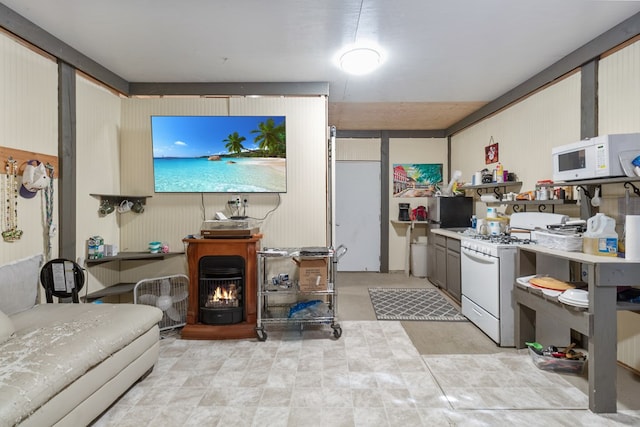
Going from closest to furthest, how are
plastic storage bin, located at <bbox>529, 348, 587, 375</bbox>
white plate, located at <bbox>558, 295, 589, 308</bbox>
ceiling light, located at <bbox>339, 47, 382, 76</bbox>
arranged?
white plate, located at <bbox>558, 295, 589, 308</bbox> → plastic storage bin, located at <bbox>529, 348, 587, 375</bbox> → ceiling light, located at <bbox>339, 47, 382, 76</bbox>

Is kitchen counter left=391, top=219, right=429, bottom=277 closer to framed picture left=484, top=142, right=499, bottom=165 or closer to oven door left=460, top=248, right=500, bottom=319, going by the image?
framed picture left=484, top=142, right=499, bottom=165

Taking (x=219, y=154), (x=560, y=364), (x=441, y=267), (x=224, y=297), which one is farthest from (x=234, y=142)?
(x=560, y=364)

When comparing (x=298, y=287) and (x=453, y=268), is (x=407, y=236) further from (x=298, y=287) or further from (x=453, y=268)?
(x=298, y=287)

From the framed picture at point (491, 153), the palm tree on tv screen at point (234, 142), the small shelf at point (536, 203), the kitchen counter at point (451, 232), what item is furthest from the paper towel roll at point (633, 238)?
the palm tree on tv screen at point (234, 142)

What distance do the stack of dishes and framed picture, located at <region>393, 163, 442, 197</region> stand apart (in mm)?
3364

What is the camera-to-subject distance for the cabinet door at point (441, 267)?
407 centimetres

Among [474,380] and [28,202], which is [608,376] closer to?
[474,380]

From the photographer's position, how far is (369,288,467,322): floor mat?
3.25m

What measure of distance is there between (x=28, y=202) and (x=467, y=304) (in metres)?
4.10

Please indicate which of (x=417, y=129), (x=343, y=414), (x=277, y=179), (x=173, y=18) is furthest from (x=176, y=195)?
(x=417, y=129)

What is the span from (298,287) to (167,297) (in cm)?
127

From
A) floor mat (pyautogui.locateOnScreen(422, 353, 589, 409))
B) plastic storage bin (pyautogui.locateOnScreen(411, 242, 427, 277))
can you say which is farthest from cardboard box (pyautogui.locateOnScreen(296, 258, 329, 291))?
plastic storage bin (pyautogui.locateOnScreen(411, 242, 427, 277))

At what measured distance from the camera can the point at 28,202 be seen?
2.23 m

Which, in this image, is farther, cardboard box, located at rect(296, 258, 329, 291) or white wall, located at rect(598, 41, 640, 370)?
cardboard box, located at rect(296, 258, 329, 291)
